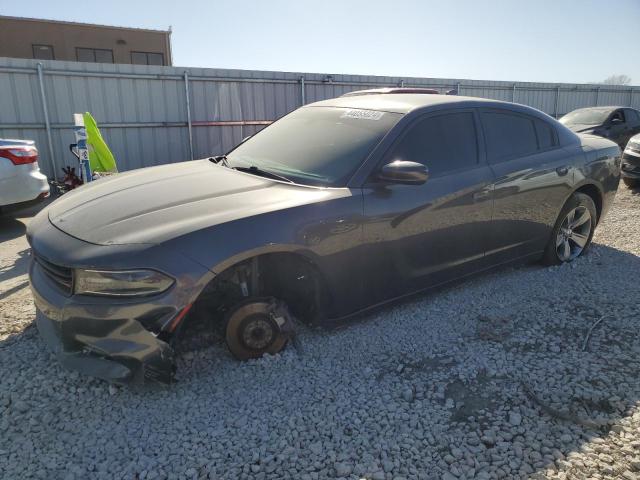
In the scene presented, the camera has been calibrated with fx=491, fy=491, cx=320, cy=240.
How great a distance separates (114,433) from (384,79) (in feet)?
41.3

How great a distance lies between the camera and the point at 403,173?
10.3 feet

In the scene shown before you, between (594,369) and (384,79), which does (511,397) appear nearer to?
(594,369)

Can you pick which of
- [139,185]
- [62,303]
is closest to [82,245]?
[62,303]

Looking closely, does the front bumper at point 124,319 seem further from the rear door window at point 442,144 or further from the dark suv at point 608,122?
the dark suv at point 608,122

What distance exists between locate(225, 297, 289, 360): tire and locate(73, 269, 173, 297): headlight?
21.4 inches

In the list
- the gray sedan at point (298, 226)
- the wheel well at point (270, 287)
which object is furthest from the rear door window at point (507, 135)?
the wheel well at point (270, 287)

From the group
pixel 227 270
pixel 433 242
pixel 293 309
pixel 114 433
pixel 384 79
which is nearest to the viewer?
pixel 114 433

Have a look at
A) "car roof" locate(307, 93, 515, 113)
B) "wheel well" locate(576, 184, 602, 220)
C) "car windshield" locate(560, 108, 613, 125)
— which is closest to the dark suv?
"car windshield" locate(560, 108, 613, 125)

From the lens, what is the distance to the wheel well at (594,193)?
4.86 meters

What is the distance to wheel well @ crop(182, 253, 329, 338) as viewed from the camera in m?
2.96

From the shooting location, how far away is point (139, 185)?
3.38m

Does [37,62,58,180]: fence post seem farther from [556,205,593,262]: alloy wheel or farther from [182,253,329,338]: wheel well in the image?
[556,205,593,262]: alloy wheel

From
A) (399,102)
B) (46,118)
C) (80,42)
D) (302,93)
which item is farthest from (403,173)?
(80,42)

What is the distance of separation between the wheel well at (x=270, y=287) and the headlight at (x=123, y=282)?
0.43m
